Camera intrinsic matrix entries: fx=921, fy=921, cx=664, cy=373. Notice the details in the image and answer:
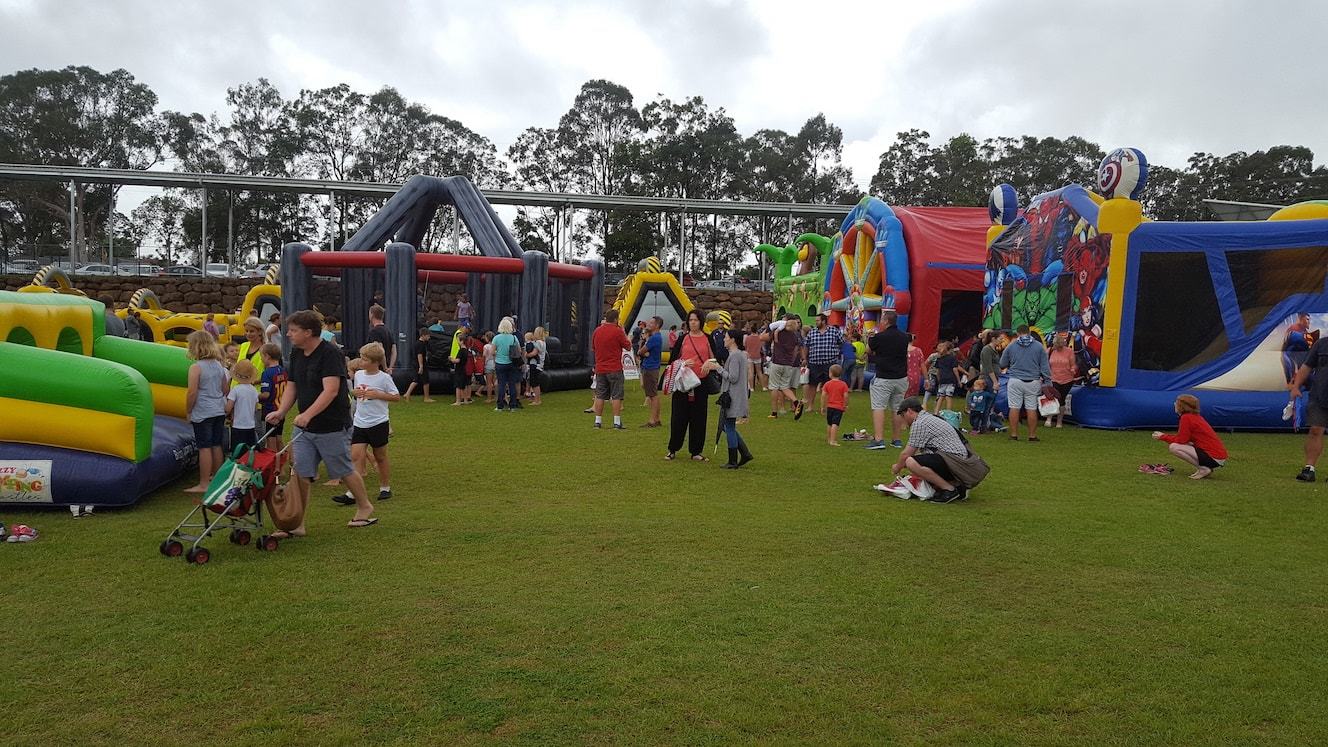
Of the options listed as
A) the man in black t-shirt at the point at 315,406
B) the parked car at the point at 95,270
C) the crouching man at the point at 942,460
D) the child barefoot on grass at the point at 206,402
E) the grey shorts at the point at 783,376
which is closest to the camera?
the man in black t-shirt at the point at 315,406

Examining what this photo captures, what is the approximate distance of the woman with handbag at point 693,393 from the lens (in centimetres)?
863

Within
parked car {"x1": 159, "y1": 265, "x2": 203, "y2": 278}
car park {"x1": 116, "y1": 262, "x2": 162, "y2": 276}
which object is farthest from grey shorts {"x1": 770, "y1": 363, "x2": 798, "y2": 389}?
car park {"x1": 116, "y1": 262, "x2": 162, "y2": 276}

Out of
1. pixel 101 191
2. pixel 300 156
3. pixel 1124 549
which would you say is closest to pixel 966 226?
pixel 1124 549

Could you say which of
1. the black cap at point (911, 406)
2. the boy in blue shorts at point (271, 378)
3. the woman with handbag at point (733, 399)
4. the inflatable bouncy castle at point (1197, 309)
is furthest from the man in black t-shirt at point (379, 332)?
the inflatable bouncy castle at point (1197, 309)

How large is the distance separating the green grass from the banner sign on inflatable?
0.14 meters

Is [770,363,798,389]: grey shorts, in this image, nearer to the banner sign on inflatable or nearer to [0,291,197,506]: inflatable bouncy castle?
[0,291,197,506]: inflatable bouncy castle

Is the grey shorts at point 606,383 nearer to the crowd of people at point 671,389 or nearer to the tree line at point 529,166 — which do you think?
the crowd of people at point 671,389

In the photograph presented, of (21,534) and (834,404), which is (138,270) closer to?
(834,404)

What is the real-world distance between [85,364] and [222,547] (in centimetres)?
205

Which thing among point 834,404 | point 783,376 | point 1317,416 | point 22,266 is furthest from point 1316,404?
point 22,266

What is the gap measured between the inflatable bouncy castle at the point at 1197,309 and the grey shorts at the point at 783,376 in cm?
383

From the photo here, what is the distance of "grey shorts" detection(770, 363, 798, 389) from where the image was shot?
1280cm

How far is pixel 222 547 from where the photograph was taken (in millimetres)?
5293

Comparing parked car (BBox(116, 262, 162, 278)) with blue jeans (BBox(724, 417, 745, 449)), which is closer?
blue jeans (BBox(724, 417, 745, 449))
